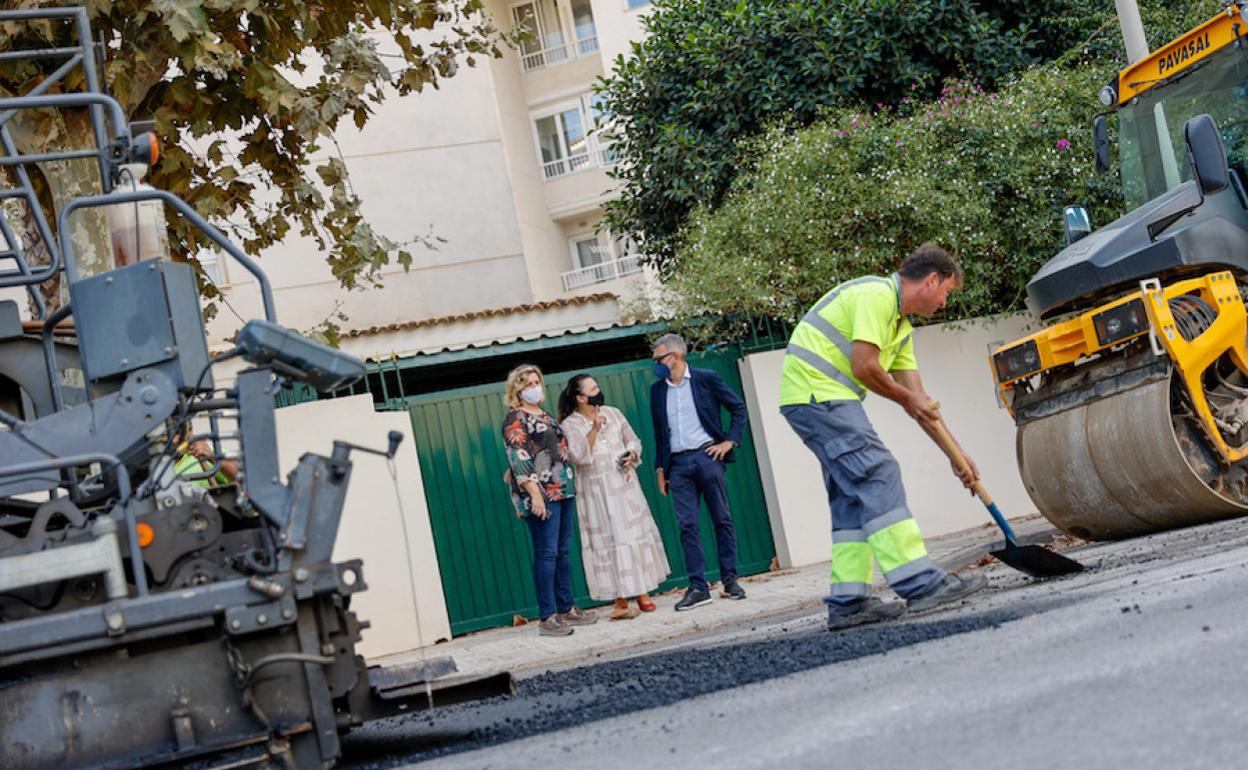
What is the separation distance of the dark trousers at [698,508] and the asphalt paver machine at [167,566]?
18.9ft

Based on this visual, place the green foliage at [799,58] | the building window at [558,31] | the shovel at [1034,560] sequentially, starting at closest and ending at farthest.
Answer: the shovel at [1034,560]
the green foliage at [799,58]
the building window at [558,31]

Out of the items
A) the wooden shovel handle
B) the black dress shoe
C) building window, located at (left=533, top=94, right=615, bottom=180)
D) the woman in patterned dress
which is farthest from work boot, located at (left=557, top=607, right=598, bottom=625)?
building window, located at (left=533, top=94, right=615, bottom=180)

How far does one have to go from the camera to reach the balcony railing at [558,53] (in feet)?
99.0

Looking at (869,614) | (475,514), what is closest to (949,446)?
(869,614)

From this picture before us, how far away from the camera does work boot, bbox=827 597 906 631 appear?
764 cm

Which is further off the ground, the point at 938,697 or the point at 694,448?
the point at 694,448

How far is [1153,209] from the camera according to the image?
10.0 meters

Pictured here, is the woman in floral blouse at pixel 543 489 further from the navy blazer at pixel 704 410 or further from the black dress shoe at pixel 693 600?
the black dress shoe at pixel 693 600

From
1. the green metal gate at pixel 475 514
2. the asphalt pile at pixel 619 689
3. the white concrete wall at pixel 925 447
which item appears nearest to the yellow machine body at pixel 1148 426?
the asphalt pile at pixel 619 689

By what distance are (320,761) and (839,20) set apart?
506 inches

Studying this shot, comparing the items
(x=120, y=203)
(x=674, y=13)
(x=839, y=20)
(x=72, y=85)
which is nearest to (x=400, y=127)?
(x=674, y=13)

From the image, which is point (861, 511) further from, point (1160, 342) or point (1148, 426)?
point (1160, 342)

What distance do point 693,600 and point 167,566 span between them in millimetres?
6305

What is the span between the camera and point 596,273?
30016 millimetres
